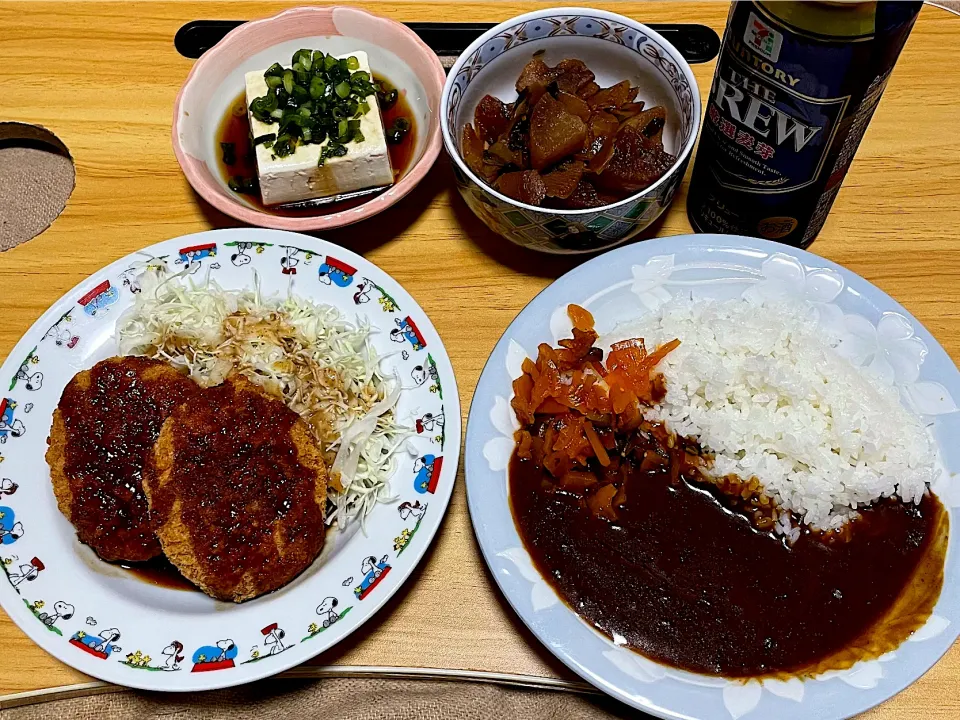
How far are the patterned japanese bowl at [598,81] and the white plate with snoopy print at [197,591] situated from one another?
0.32 metres

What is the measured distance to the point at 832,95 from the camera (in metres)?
1.48

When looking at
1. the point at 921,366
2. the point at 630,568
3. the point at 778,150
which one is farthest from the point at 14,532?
the point at 921,366

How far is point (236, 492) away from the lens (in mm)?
1560

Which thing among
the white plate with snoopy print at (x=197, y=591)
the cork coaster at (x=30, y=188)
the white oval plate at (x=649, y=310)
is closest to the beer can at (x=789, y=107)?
the white oval plate at (x=649, y=310)

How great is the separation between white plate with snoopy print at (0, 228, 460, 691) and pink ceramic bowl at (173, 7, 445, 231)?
143 mm

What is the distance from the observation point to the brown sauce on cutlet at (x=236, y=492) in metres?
1.53

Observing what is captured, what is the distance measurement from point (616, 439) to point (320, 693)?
87 centimetres

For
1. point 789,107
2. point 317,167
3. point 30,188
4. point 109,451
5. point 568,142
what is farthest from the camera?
point 30,188

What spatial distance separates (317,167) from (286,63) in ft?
1.51

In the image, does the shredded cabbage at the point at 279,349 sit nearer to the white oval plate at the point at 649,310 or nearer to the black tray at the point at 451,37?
the white oval plate at the point at 649,310

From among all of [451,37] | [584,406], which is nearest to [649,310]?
[584,406]

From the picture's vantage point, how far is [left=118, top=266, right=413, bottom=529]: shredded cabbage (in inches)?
69.7

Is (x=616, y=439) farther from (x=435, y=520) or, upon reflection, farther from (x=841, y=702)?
(x=841, y=702)

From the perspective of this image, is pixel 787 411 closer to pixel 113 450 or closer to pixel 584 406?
pixel 584 406
